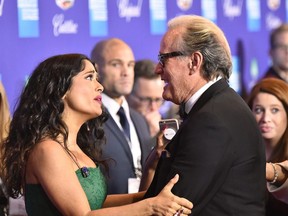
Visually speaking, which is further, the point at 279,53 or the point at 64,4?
the point at 279,53

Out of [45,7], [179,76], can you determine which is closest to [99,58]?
[45,7]

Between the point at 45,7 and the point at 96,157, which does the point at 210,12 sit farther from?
the point at 96,157

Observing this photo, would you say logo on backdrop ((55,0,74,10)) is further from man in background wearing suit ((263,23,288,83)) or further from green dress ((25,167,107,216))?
green dress ((25,167,107,216))

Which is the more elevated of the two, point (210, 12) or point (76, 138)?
point (210, 12)

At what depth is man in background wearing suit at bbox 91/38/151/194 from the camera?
4.98m

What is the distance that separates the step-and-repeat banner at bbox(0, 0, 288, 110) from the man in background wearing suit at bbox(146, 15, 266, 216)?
230 centimetres

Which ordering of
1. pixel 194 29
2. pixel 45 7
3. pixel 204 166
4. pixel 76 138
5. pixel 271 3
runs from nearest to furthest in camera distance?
1. pixel 204 166
2. pixel 194 29
3. pixel 76 138
4. pixel 45 7
5. pixel 271 3

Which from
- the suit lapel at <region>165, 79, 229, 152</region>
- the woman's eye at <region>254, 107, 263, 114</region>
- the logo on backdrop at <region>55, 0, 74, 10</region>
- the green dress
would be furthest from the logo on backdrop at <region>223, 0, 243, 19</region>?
the suit lapel at <region>165, 79, 229, 152</region>

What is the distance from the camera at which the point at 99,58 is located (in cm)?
569

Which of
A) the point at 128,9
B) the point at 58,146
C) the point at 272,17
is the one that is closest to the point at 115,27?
the point at 128,9

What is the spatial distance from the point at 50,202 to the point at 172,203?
61 cm

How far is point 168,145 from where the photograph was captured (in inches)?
124

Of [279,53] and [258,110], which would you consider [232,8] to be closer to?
[279,53]

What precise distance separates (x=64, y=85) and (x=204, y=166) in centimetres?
87
